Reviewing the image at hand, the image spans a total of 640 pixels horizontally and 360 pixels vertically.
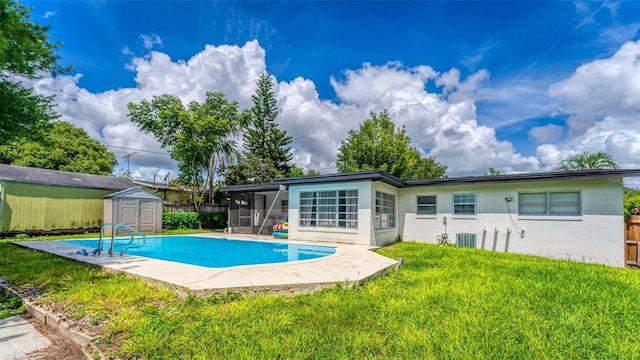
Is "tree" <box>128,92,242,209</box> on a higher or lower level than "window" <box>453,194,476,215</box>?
higher

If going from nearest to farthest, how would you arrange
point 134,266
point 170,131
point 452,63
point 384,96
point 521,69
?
1. point 134,266
2. point 521,69
3. point 452,63
4. point 170,131
5. point 384,96

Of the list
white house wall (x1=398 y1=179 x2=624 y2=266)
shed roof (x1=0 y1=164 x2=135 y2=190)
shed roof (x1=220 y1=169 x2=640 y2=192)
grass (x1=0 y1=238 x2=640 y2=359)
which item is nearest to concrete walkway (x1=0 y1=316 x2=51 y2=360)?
grass (x1=0 y1=238 x2=640 y2=359)

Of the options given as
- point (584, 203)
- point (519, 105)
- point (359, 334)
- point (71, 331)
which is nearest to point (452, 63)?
point (519, 105)

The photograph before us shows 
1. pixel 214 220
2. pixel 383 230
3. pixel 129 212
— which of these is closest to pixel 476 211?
pixel 383 230

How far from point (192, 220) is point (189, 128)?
6.07m

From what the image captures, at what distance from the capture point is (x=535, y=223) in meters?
10.1

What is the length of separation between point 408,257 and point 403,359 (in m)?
6.12

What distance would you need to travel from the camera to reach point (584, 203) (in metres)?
9.35

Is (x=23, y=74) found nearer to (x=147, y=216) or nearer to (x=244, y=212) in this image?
(x=147, y=216)

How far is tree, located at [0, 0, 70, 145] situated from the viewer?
7.55 meters

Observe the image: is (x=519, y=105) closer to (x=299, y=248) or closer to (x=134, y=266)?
(x=299, y=248)

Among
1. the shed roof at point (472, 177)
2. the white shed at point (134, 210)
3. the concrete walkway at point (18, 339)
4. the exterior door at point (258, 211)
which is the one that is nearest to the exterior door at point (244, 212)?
the exterior door at point (258, 211)

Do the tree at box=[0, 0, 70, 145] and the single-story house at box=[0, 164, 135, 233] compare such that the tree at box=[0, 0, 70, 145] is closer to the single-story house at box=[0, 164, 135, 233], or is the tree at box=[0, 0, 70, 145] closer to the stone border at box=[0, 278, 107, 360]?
the stone border at box=[0, 278, 107, 360]

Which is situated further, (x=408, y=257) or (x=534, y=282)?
(x=408, y=257)
